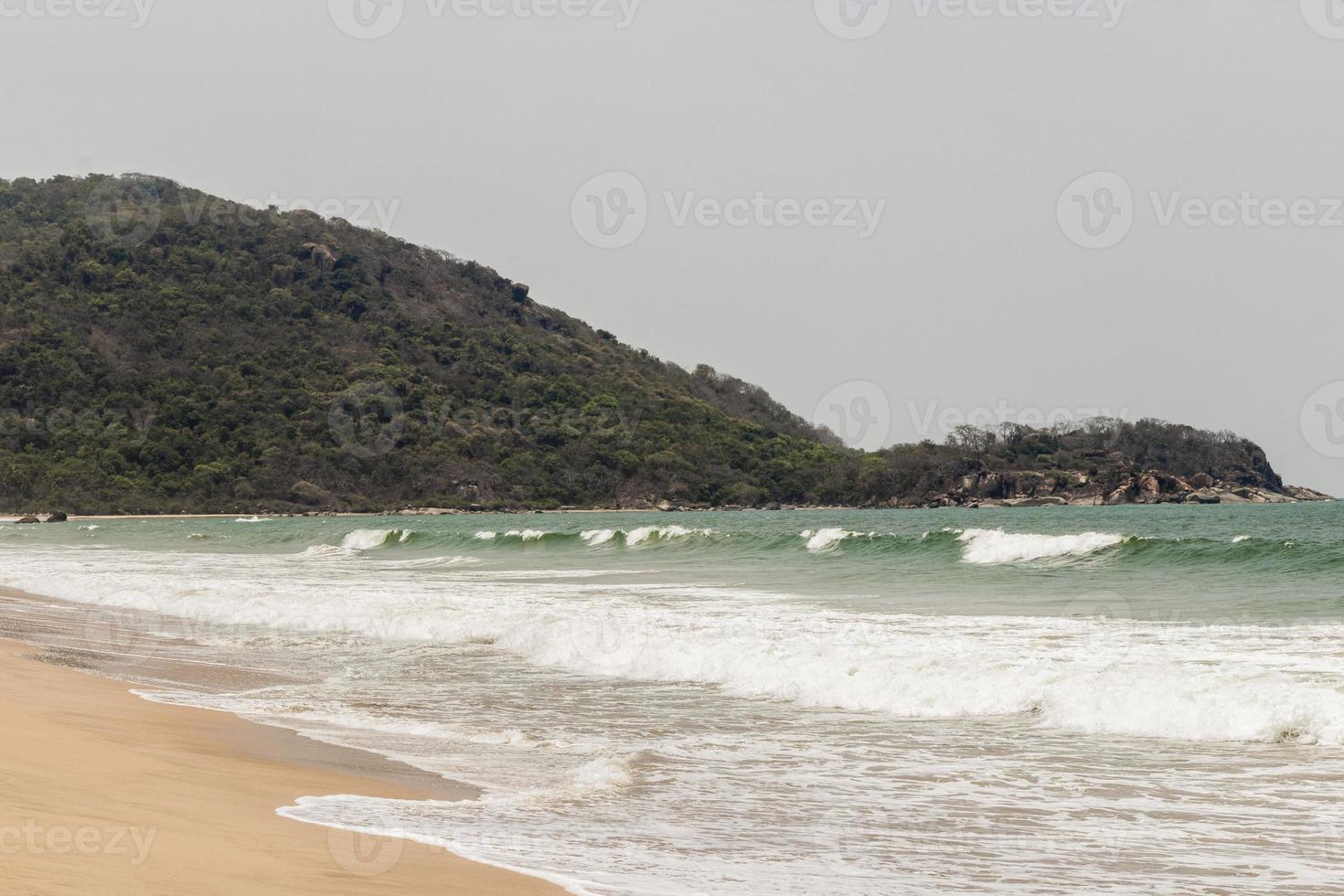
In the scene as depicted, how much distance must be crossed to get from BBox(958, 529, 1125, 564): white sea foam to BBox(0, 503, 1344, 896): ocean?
6.95 meters

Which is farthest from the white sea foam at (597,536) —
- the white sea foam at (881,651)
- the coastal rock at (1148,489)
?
the coastal rock at (1148,489)

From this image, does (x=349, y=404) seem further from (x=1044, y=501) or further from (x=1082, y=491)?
(x=1082, y=491)

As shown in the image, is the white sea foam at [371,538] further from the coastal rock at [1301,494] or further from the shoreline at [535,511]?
the coastal rock at [1301,494]

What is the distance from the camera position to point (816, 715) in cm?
994

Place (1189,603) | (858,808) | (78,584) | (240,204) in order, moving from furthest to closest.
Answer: (240,204) < (78,584) < (1189,603) < (858,808)

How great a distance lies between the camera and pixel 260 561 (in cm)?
3434

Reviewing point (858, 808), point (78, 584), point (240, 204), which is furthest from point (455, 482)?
point (858, 808)

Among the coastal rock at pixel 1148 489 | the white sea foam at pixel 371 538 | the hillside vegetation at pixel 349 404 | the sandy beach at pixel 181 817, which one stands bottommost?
the white sea foam at pixel 371 538

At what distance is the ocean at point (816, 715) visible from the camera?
224 inches

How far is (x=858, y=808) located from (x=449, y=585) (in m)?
18.2

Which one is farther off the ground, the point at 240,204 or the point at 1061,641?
the point at 240,204

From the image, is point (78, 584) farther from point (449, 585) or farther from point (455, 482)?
point (455, 482)

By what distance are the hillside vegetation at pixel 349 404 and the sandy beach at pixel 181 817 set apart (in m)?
92.5

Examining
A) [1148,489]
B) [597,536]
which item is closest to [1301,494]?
[1148,489]
